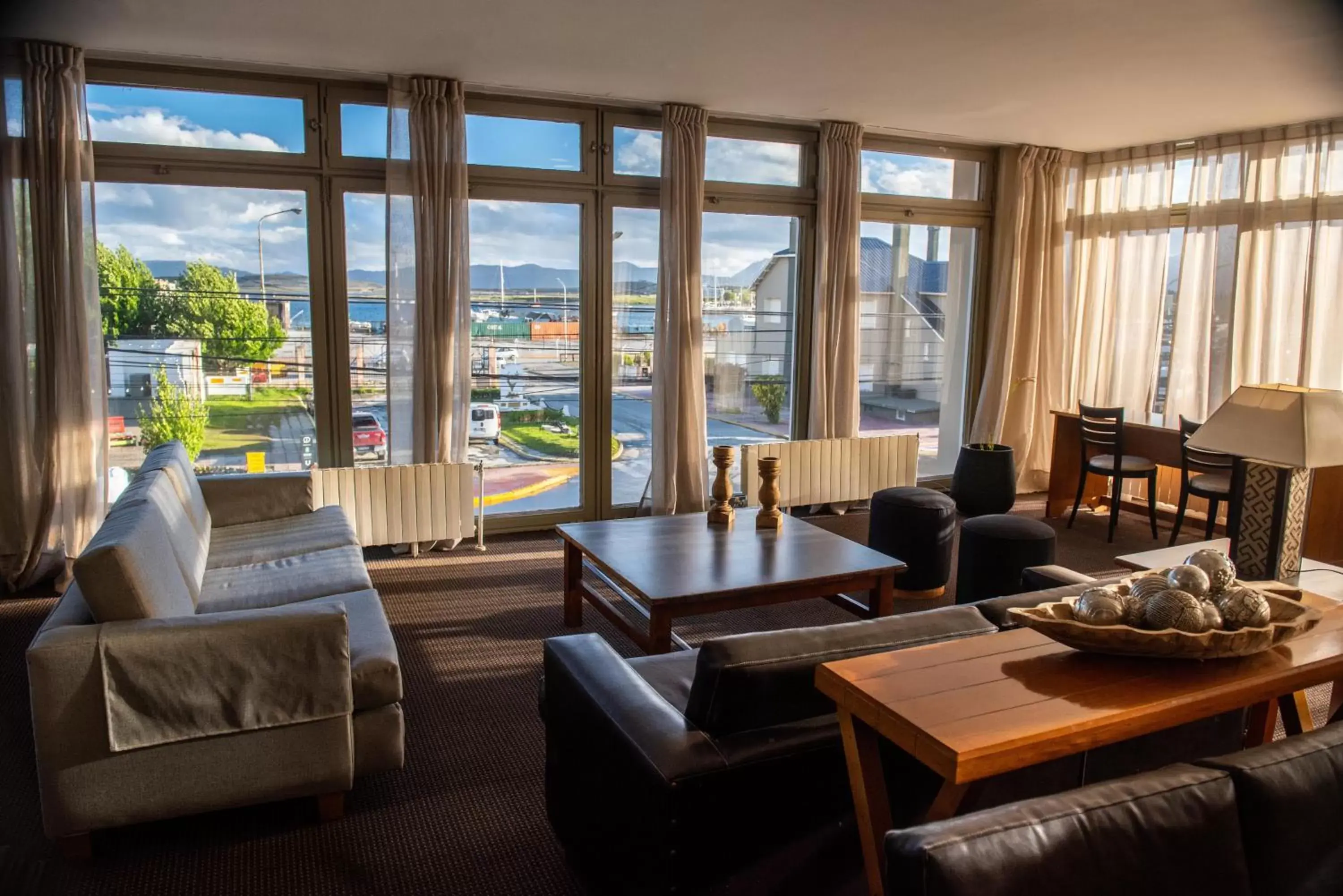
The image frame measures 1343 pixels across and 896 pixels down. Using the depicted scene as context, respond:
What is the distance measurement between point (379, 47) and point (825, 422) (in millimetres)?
3596

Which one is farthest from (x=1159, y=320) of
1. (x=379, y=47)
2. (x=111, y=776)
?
(x=111, y=776)

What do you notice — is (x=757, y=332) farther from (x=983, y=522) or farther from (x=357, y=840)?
(x=357, y=840)

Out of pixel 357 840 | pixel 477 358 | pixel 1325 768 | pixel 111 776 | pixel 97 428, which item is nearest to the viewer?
pixel 1325 768

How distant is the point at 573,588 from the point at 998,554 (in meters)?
1.93

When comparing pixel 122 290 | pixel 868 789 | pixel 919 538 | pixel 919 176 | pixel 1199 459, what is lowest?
pixel 919 538

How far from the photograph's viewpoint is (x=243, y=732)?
2.47 meters

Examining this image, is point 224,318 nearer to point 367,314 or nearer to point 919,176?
point 367,314

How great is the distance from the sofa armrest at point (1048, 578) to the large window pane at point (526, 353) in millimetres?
3393

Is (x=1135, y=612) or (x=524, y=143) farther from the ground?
(x=524, y=143)

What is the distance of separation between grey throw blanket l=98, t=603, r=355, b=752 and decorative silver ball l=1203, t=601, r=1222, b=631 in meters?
2.08

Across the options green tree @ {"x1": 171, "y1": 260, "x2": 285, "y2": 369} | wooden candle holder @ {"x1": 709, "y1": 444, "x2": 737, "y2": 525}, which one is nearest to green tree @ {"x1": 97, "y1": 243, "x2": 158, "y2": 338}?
green tree @ {"x1": 171, "y1": 260, "x2": 285, "y2": 369}

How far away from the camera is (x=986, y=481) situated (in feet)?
19.2

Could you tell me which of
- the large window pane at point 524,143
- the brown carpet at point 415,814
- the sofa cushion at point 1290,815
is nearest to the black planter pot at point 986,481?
the brown carpet at point 415,814

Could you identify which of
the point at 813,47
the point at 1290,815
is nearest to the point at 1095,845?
the point at 1290,815
